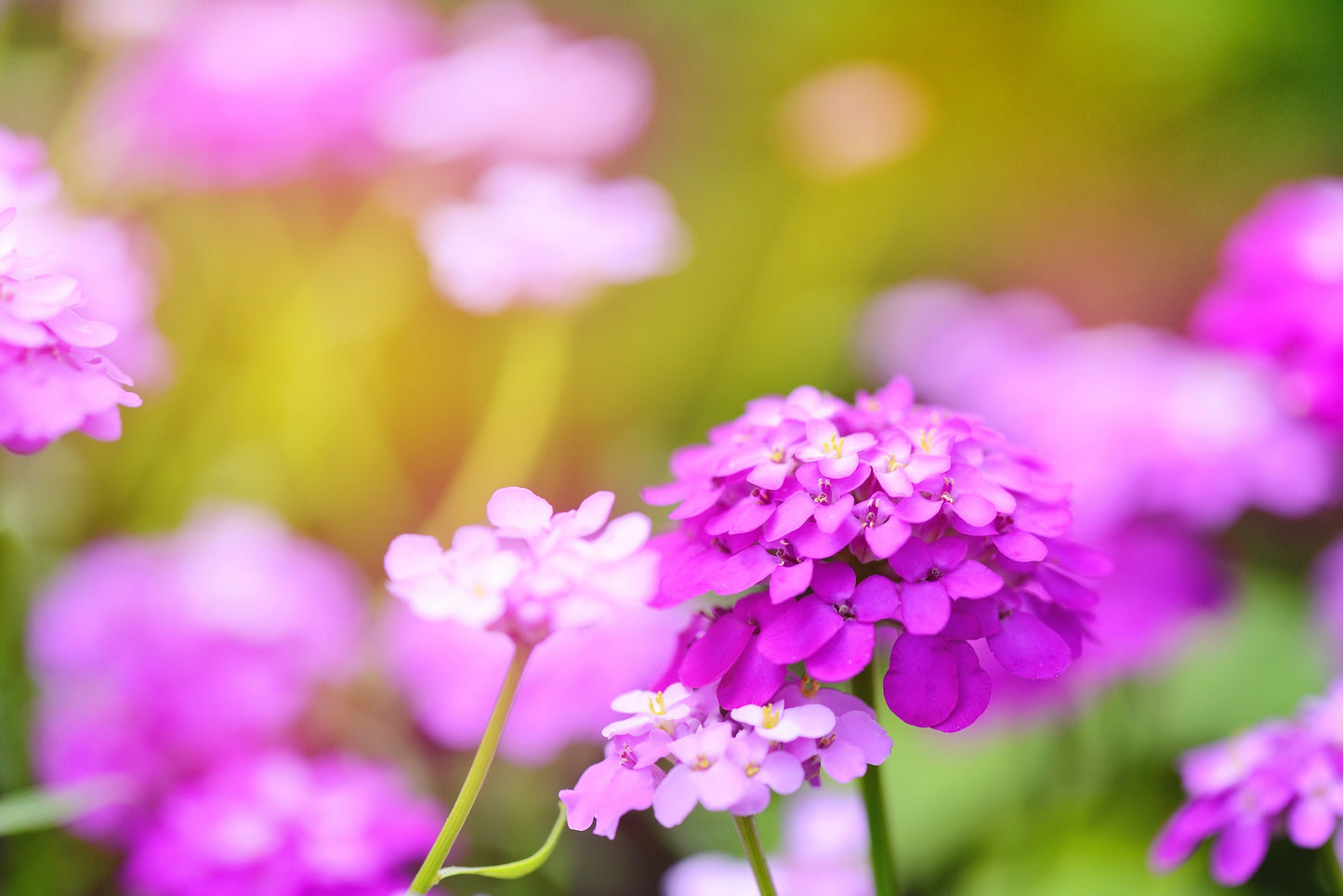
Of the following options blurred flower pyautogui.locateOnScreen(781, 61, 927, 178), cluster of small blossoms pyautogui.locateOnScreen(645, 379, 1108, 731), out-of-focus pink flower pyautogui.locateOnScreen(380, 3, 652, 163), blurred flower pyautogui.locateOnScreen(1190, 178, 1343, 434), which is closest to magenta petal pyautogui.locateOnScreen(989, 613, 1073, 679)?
cluster of small blossoms pyautogui.locateOnScreen(645, 379, 1108, 731)

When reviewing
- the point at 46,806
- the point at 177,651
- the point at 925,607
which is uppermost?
the point at 925,607

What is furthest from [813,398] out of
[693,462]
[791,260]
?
[791,260]

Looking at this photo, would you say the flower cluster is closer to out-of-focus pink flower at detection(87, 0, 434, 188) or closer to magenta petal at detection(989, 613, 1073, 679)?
magenta petal at detection(989, 613, 1073, 679)

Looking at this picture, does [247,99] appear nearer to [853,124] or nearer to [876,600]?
[853,124]

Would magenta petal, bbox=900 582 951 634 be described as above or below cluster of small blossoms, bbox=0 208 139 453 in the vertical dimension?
above

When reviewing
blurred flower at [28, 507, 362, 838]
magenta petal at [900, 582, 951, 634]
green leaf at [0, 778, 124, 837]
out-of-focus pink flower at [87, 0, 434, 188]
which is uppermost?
magenta petal at [900, 582, 951, 634]

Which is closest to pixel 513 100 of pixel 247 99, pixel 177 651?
pixel 247 99

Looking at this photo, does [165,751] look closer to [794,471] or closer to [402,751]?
[402,751]
